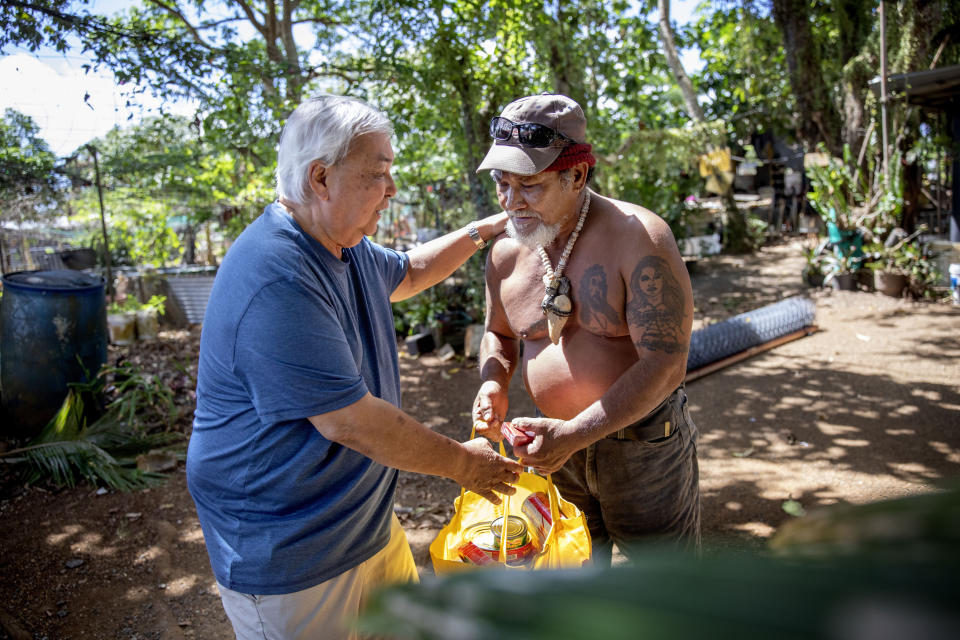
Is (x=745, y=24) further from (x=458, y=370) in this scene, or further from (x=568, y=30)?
(x=458, y=370)

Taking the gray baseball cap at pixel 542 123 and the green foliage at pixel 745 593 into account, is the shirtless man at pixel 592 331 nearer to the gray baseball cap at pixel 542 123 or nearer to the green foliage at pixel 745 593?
the gray baseball cap at pixel 542 123

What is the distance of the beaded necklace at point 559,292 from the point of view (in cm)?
242

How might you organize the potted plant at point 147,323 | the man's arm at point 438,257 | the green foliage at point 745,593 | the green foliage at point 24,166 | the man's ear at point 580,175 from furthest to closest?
the potted plant at point 147,323 → the green foliage at point 24,166 → the man's arm at point 438,257 → the man's ear at point 580,175 → the green foliage at point 745,593

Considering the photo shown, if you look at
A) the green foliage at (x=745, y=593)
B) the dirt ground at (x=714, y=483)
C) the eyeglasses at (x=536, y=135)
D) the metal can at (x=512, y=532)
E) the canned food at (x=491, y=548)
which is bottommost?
the dirt ground at (x=714, y=483)

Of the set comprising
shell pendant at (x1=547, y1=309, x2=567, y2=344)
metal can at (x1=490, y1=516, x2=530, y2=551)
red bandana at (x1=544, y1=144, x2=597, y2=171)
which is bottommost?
metal can at (x1=490, y1=516, x2=530, y2=551)

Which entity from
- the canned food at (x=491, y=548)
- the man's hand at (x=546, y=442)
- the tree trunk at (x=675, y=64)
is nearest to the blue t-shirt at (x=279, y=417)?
the canned food at (x=491, y=548)

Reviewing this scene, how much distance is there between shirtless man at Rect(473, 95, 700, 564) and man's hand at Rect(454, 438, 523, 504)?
0.30 feet

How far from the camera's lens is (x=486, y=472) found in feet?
7.02

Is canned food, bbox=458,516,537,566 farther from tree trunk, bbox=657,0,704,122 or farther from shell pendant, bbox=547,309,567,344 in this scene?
tree trunk, bbox=657,0,704,122

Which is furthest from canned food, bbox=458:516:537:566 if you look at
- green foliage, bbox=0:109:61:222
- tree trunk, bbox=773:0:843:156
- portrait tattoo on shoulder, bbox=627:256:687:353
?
tree trunk, bbox=773:0:843:156

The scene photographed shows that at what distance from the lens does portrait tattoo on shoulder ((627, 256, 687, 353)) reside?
2199 millimetres

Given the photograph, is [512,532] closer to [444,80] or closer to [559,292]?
[559,292]

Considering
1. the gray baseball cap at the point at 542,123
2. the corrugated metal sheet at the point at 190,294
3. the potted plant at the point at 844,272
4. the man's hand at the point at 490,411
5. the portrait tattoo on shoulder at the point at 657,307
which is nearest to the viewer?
the portrait tattoo on shoulder at the point at 657,307

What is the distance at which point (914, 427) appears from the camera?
16.8ft
